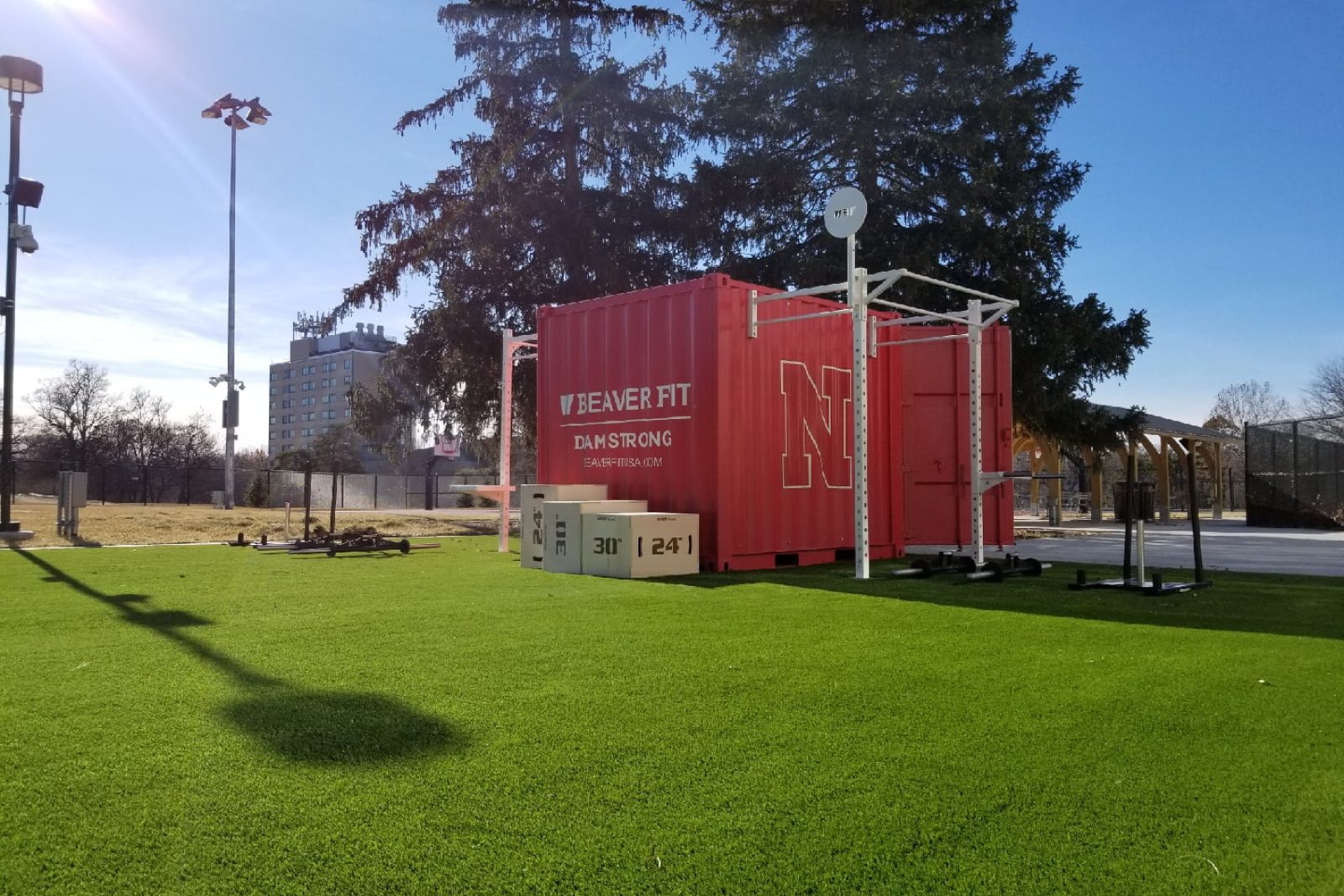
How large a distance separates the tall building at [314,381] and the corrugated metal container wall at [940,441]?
102940 millimetres

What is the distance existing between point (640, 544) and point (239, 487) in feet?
120

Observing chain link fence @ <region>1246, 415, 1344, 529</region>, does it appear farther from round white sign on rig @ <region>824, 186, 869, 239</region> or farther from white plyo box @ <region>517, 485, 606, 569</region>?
white plyo box @ <region>517, 485, 606, 569</region>

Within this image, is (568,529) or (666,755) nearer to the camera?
(666,755)

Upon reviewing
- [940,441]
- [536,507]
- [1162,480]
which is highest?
[940,441]

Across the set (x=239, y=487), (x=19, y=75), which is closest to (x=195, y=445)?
(x=239, y=487)

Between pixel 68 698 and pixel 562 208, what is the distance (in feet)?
51.7

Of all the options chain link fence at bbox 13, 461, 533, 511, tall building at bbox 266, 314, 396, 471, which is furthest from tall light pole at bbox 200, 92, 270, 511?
tall building at bbox 266, 314, 396, 471

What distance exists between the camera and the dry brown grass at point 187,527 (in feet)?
43.6

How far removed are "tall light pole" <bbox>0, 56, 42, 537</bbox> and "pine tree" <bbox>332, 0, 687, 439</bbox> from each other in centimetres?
679

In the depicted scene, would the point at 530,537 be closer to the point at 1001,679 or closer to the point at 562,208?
the point at 1001,679

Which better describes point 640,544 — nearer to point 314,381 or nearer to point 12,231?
point 12,231

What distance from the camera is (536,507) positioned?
929 cm

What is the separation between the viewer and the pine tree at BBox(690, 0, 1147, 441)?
16.7m

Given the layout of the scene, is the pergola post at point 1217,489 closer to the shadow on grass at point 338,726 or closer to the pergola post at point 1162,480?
the pergola post at point 1162,480
